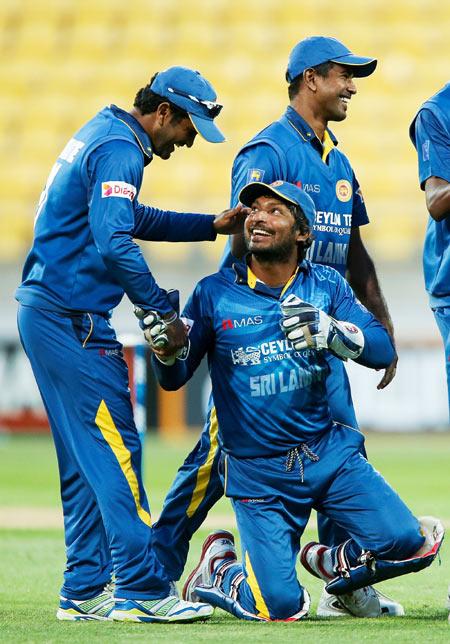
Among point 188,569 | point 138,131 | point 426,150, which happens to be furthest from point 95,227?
point 188,569

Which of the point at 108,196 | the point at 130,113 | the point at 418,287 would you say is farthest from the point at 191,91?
the point at 418,287

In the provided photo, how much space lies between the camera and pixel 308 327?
475cm

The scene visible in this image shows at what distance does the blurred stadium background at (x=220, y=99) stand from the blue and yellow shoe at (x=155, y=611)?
9914mm

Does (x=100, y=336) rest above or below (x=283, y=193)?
below

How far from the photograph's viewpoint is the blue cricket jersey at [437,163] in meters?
4.94

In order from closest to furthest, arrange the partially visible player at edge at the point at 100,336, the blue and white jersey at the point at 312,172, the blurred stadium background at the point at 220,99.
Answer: the partially visible player at edge at the point at 100,336, the blue and white jersey at the point at 312,172, the blurred stadium background at the point at 220,99

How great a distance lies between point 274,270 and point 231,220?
0.28 metres

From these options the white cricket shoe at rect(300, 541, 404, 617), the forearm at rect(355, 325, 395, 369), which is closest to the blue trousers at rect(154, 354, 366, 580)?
the white cricket shoe at rect(300, 541, 404, 617)

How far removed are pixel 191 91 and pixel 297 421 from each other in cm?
136

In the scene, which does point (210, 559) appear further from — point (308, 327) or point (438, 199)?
point (438, 199)

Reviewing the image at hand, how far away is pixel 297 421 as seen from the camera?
16.7 ft

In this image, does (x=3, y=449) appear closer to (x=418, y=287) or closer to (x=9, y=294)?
(x=9, y=294)

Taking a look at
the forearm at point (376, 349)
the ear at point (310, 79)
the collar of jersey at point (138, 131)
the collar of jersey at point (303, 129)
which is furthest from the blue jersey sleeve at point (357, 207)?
the collar of jersey at point (138, 131)

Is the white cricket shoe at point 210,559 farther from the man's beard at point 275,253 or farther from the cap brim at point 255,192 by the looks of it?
the cap brim at point 255,192
